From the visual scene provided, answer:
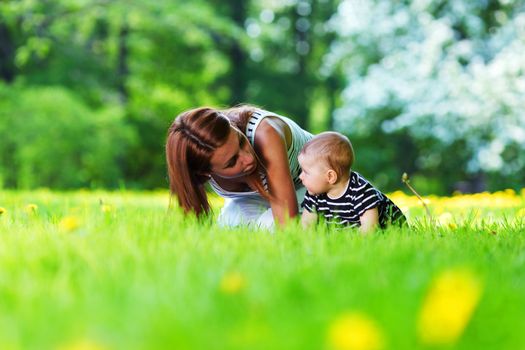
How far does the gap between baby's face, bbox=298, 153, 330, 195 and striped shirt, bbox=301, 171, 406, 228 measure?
0.37ft

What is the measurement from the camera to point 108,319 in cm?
112

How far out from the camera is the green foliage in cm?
1114

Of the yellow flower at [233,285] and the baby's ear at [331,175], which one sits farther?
the baby's ear at [331,175]

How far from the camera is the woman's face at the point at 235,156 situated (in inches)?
123

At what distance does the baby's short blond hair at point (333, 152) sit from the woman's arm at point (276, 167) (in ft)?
0.58

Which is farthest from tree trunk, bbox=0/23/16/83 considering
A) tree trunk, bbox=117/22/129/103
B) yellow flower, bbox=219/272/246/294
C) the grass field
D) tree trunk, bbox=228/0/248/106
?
yellow flower, bbox=219/272/246/294

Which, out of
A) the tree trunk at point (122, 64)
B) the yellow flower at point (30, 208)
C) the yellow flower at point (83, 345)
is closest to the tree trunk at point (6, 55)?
the tree trunk at point (122, 64)

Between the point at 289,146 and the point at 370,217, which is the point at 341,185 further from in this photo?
the point at 289,146

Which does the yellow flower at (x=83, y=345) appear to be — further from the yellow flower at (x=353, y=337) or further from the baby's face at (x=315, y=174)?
the baby's face at (x=315, y=174)

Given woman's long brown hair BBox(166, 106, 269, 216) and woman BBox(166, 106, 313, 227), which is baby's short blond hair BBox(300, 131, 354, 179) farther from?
woman's long brown hair BBox(166, 106, 269, 216)

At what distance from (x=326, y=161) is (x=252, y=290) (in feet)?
6.45

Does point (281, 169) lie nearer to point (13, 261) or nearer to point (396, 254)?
point (396, 254)

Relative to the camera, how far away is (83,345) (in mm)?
856

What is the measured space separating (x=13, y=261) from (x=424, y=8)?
11.6 metres
